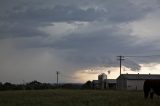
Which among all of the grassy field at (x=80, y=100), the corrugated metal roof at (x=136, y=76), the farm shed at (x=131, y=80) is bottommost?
the grassy field at (x=80, y=100)

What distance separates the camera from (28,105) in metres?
26.7

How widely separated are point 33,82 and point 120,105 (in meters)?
98.2

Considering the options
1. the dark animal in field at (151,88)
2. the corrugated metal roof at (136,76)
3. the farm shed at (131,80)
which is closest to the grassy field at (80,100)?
the dark animal in field at (151,88)

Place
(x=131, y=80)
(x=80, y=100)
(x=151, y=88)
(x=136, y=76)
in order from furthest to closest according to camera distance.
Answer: (x=136, y=76), (x=131, y=80), (x=151, y=88), (x=80, y=100)

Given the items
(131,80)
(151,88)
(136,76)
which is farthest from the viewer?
(136,76)

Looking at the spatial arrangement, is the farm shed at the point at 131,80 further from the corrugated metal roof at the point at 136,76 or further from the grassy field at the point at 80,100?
the grassy field at the point at 80,100

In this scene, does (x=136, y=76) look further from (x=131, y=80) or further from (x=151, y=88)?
(x=151, y=88)

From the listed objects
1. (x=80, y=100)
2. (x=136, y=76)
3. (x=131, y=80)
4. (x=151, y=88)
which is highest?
(x=136, y=76)

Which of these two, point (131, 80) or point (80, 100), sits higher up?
point (131, 80)

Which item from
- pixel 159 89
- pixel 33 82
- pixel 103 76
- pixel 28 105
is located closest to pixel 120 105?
pixel 28 105

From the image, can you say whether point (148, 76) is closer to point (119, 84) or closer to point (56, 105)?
point (119, 84)

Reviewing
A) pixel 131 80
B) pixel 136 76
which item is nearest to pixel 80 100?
pixel 131 80

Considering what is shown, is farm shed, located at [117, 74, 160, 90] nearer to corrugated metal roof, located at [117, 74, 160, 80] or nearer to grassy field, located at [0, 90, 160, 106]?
corrugated metal roof, located at [117, 74, 160, 80]

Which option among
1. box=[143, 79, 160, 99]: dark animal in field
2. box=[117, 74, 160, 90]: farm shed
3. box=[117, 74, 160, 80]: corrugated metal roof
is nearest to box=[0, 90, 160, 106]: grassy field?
box=[143, 79, 160, 99]: dark animal in field
